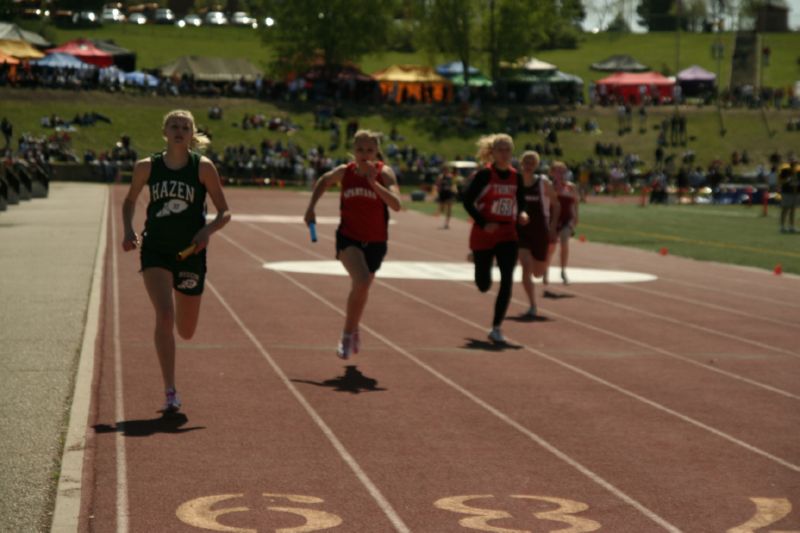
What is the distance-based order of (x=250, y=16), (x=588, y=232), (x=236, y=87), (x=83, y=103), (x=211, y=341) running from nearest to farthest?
(x=211, y=341) < (x=588, y=232) < (x=83, y=103) < (x=236, y=87) < (x=250, y=16)

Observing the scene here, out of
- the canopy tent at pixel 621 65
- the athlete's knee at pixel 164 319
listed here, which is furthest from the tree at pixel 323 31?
the athlete's knee at pixel 164 319

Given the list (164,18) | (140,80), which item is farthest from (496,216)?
(164,18)

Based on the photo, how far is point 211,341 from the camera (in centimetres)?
1316

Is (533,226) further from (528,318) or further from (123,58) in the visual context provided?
(123,58)

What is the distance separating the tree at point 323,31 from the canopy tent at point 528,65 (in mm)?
8584

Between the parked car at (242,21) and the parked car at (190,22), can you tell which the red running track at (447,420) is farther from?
the parked car at (242,21)

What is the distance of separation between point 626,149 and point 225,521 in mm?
71055

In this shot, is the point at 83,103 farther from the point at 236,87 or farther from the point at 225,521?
the point at 225,521

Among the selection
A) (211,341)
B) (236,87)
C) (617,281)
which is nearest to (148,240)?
(211,341)

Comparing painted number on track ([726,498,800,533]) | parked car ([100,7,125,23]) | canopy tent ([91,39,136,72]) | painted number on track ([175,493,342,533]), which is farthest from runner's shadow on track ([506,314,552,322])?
parked car ([100,7,125,23])

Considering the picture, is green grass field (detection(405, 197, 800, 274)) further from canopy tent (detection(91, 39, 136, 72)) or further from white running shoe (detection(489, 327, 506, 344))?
canopy tent (detection(91, 39, 136, 72))

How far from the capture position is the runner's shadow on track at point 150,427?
8703 mm

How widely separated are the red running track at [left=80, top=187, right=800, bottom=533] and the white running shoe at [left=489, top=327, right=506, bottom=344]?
176 millimetres

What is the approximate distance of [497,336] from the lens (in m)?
13.7
